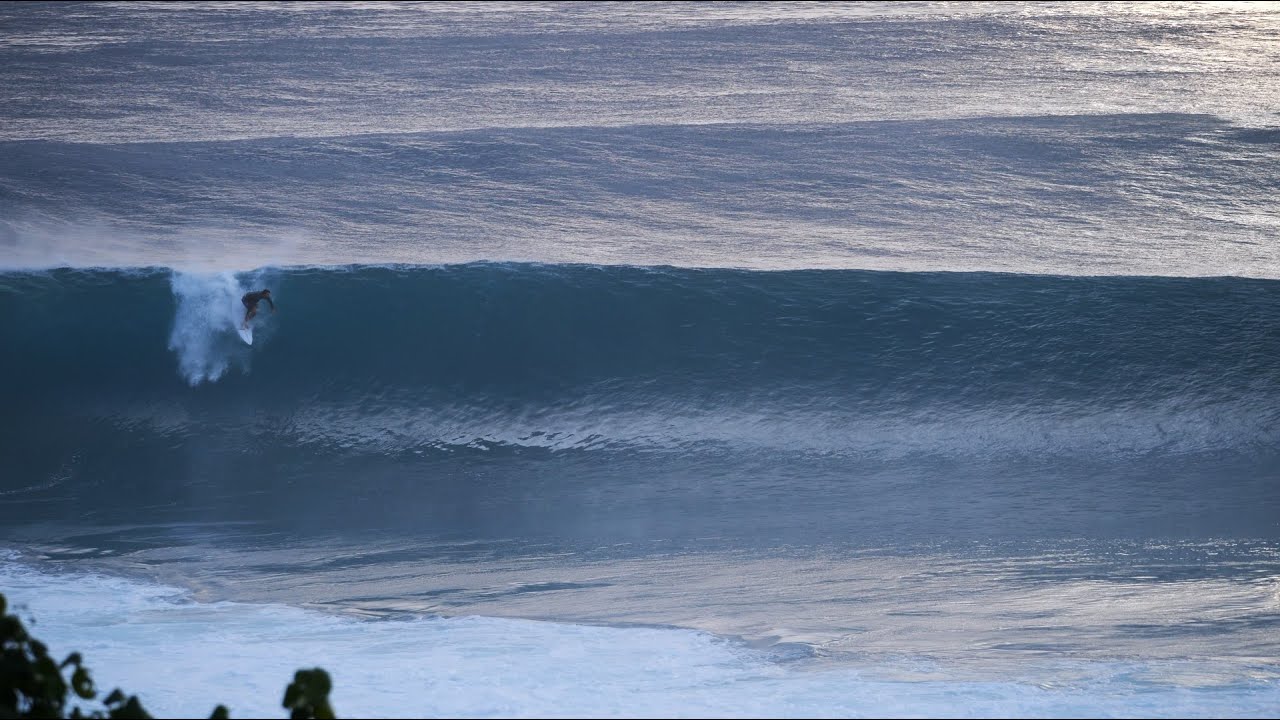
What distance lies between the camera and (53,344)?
24.1 ft

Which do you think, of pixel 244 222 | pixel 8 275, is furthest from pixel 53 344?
pixel 244 222

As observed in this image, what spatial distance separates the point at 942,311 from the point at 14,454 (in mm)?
5296

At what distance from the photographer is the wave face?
6.42m

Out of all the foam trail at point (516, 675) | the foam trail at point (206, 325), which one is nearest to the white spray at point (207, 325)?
the foam trail at point (206, 325)

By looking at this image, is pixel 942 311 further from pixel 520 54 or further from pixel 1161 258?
pixel 520 54

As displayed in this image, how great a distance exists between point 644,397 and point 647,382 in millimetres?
119

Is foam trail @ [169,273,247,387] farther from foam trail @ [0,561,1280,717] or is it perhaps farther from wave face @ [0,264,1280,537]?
foam trail @ [0,561,1280,717]

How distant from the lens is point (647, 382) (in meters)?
7.34

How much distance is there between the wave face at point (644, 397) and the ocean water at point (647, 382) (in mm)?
25

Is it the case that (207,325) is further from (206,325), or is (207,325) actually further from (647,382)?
(647,382)

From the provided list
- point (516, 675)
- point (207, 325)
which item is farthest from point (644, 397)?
point (516, 675)

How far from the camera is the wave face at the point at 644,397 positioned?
21.1ft

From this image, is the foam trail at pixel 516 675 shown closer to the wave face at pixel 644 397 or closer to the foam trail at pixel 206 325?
the wave face at pixel 644 397

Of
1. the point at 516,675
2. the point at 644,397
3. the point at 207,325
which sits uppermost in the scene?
the point at 207,325
